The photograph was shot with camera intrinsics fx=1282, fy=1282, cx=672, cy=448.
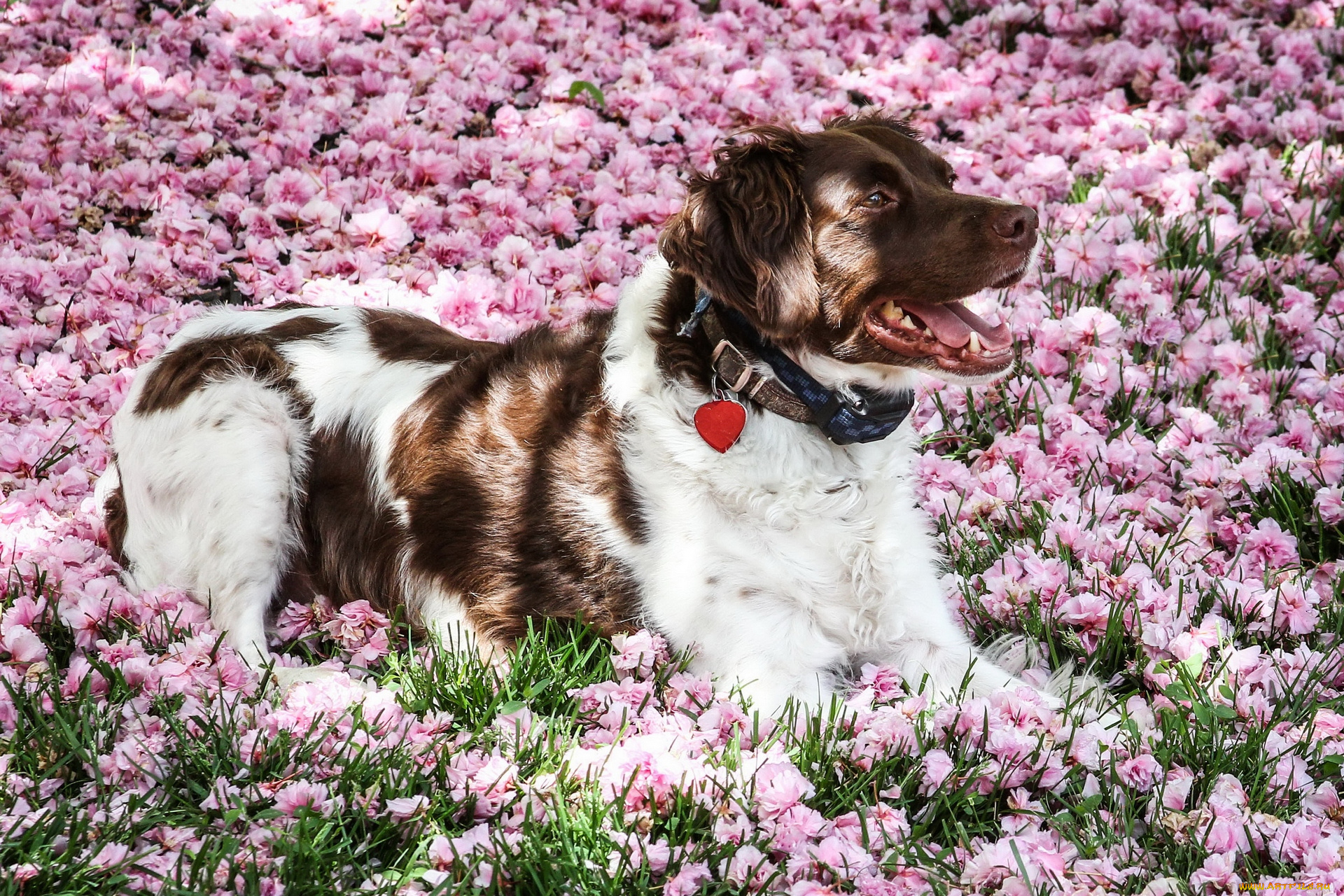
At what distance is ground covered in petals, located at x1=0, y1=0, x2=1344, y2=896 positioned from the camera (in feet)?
8.59

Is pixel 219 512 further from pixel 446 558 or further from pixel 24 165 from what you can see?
pixel 24 165

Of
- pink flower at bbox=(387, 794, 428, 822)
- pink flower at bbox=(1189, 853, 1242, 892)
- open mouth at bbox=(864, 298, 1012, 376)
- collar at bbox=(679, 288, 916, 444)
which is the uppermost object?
open mouth at bbox=(864, 298, 1012, 376)

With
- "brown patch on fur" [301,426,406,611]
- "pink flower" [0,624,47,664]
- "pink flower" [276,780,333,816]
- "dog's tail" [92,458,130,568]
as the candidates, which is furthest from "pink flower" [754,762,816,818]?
"dog's tail" [92,458,130,568]

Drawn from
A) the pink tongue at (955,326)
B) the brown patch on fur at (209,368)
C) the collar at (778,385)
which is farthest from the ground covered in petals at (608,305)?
the pink tongue at (955,326)

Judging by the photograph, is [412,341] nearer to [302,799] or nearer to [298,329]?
[298,329]

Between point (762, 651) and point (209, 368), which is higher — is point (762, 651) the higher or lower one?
the lower one

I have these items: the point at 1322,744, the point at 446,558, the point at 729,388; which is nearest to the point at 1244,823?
the point at 1322,744

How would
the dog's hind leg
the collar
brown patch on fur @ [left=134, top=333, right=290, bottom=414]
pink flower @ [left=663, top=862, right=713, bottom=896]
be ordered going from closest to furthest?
pink flower @ [left=663, top=862, right=713, bottom=896] < the collar < the dog's hind leg < brown patch on fur @ [left=134, top=333, right=290, bottom=414]

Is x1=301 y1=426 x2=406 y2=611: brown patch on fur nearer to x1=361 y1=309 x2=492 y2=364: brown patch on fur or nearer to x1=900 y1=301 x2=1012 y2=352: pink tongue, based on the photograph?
x1=361 y1=309 x2=492 y2=364: brown patch on fur

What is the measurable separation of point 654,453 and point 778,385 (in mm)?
345

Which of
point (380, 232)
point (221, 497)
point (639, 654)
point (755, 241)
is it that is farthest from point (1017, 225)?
point (380, 232)

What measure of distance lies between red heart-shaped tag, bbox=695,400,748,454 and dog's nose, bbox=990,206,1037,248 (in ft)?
2.36

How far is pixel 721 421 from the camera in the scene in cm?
301

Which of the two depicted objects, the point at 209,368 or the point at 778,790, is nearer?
the point at 778,790
